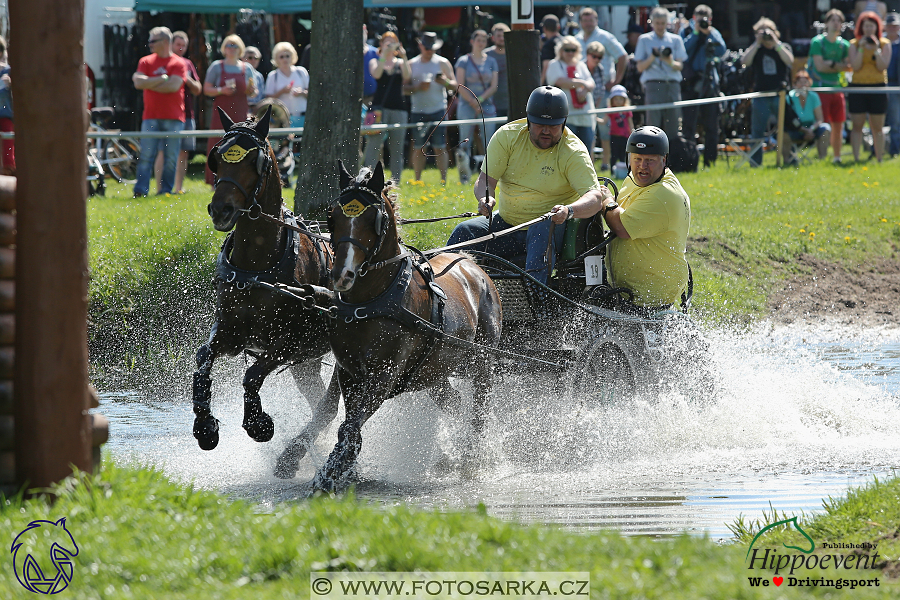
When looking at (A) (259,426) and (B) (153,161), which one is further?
(B) (153,161)

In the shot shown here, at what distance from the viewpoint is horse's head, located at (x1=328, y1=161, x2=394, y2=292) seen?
561 cm

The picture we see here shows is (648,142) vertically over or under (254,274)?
over

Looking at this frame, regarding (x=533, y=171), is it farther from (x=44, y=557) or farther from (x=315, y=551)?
(x=44, y=557)

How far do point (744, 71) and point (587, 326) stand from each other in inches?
507

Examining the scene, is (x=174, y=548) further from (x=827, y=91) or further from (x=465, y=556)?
(x=827, y=91)

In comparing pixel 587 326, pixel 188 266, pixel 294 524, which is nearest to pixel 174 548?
pixel 294 524

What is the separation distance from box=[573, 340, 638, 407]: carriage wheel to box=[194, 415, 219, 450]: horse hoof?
246 centimetres

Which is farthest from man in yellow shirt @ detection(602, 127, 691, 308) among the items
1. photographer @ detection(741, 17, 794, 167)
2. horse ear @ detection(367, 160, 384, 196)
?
photographer @ detection(741, 17, 794, 167)

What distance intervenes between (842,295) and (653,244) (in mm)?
4998

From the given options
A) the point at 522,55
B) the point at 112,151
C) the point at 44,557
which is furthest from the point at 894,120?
the point at 44,557

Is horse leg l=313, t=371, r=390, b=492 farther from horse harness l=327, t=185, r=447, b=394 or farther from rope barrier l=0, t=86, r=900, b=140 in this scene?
rope barrier l=0, t=86, r=900, b=140

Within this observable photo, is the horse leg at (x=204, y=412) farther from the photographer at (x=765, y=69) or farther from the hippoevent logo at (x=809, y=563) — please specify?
the photographer at (x=765, y=69)

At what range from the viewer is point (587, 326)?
7.43m

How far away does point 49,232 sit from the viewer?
471cm
